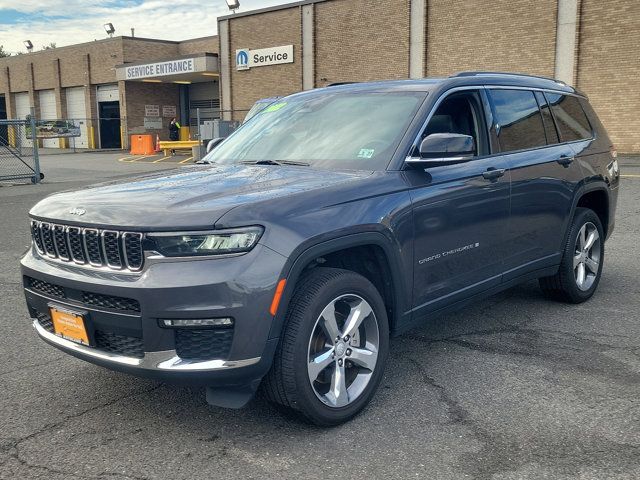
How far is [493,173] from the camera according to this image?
15.0ft

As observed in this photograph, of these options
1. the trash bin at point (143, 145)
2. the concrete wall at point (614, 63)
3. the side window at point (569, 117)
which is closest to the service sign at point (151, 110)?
the trash bin at point (143, 145)

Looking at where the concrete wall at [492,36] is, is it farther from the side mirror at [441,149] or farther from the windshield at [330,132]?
the side mirror at [441,149]

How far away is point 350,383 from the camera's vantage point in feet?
12.0

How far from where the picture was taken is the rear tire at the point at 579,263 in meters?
5.57

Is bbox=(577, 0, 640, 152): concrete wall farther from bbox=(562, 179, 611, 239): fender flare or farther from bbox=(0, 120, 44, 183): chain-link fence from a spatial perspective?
bbox=(562, 179, 611, 239): fender flare

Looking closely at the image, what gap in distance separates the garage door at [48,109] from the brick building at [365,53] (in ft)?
8.59

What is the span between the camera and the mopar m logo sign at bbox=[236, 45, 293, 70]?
105 ft

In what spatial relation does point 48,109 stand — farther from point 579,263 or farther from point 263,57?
point 579,263

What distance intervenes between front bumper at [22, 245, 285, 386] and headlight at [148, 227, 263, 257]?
0.05 m

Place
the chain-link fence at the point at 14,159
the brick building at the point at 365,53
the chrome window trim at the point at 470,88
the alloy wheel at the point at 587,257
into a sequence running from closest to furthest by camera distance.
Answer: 1. the chrome window trim at the point at 470,88
2. the alloy wheel at the point at 587,257
3. the chain-link fence at the point at 14,159
4. the brick building at the point at 365,53

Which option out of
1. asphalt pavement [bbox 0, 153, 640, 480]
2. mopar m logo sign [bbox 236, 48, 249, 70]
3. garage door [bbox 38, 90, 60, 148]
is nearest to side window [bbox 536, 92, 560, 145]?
asphalt pavement [bbox 0, 153, 640, 480]

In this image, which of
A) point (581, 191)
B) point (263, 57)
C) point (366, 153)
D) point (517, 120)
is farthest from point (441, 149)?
point (263, 57)

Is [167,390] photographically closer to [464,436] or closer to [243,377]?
[243,377]

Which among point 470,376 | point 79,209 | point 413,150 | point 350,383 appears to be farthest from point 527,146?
point 79,209
